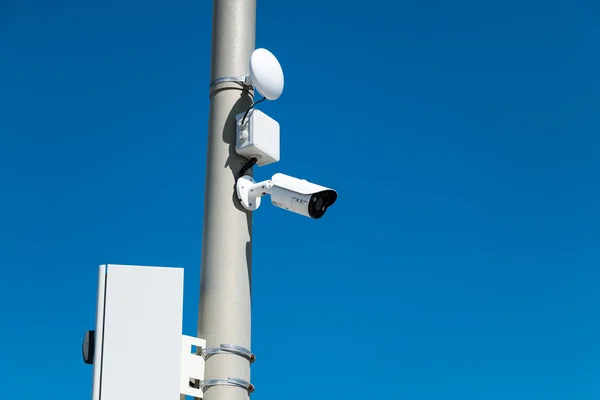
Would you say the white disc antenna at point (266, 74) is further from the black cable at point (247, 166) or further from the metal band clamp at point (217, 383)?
the metal band clamp at point (217, 383)

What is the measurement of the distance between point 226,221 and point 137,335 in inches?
36.3

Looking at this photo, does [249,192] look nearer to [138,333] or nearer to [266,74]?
[266,74]

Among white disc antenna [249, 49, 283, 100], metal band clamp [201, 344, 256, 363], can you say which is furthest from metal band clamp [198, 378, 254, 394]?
white disc antenna [249, 49, 283, 100]

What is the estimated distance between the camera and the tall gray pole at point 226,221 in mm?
4848

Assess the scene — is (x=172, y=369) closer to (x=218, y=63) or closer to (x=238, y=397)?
(x=238, y=397)

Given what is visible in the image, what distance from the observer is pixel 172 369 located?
442cm

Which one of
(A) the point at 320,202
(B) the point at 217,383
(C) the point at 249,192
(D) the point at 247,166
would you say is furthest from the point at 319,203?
(B) the point at 217,383

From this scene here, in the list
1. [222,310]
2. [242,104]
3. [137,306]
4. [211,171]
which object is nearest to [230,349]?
[222,310]

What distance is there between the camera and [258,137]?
17.0 ft

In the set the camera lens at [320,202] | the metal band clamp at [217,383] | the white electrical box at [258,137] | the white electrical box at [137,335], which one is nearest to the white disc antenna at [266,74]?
the white electrical box at [258,137]

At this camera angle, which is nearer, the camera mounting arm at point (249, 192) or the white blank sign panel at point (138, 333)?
the white blank sign panel at point (138, 333)

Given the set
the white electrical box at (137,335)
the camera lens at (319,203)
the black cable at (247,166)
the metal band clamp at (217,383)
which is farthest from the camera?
the black cable at (247,166)

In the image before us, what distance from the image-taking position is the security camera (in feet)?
15.9

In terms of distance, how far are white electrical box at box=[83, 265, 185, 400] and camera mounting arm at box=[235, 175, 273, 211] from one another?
74 centimetres
